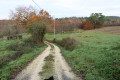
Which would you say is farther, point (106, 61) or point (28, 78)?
point (106, 61)

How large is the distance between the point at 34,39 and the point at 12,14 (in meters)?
19.1

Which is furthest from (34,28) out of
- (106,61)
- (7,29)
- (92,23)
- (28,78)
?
(92,23)

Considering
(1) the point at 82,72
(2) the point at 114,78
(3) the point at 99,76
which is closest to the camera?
(2) the point at 114,78

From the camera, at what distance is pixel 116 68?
5352 mm

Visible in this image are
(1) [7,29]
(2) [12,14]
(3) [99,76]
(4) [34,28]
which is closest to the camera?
(3) [99,76]

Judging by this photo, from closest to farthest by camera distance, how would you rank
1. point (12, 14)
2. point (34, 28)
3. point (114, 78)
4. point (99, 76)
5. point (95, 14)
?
point (114, 78) < point (99, 76) < point (34, 28) < point (12, 14) < point (95, 14)

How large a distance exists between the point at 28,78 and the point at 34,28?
17.3 metres

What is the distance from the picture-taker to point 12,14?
109ft

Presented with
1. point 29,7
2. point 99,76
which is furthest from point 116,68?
point 29,7

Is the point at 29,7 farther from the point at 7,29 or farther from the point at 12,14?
the point at 7,29

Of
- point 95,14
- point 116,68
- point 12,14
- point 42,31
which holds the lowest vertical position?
point 116,68

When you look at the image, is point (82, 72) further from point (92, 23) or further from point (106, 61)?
point (92, 23)

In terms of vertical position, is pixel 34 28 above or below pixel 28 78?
above

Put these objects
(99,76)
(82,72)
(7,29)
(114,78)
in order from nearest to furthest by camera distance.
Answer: (114,78), (99,76), (82,72), (7,29)
